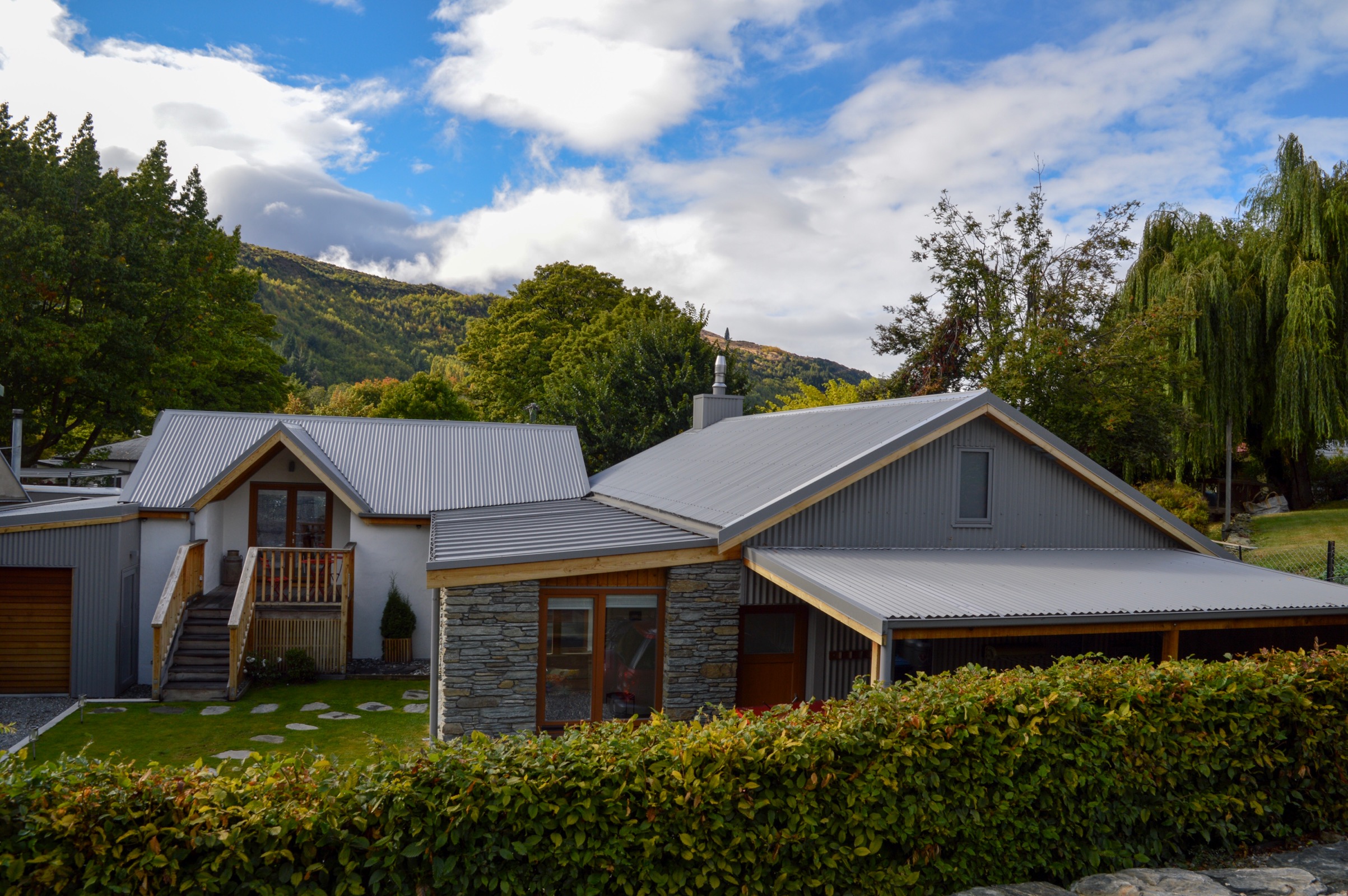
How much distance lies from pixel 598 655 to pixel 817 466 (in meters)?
3.67

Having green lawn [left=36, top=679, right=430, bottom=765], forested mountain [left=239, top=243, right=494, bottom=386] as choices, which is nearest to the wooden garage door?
green lawn [left=36, top=679, right=430, bottom=765]

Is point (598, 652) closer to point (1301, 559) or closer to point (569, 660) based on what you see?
point (569, 660)

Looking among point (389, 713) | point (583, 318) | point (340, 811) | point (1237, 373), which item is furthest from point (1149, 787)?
point (583, 318)

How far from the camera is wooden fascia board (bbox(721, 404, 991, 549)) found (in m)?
9.49

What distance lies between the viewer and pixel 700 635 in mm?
9523

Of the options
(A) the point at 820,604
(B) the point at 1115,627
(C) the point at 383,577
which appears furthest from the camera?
(C) the point at 383,577

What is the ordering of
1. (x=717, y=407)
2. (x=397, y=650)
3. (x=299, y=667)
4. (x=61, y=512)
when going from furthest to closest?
1. (x=717, y=407)
2. (x=397, y=650)
3. (x=299, y=667)
4. (x=61, y=512)

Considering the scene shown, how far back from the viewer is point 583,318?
1599 inches

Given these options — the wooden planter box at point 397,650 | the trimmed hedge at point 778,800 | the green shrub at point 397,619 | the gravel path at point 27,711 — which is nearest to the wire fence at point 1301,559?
the trimmed hedge at point 778,800

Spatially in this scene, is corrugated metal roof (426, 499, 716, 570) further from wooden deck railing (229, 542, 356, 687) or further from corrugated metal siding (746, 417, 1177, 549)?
wooden deck railing (229, 542, 356, 687)

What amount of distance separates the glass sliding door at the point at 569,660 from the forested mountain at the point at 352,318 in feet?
213

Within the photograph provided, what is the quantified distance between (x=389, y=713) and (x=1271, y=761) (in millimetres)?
10743

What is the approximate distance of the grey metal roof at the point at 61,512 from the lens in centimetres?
1234

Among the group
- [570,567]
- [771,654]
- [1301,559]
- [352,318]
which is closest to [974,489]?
[771,654]
